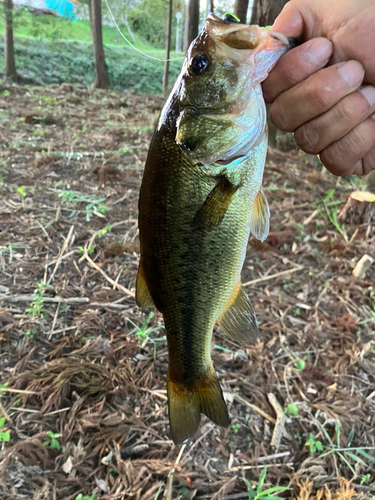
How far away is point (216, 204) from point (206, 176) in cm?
10

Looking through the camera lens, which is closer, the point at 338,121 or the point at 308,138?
the point at 338,121

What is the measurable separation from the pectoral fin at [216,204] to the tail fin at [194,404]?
690 mm

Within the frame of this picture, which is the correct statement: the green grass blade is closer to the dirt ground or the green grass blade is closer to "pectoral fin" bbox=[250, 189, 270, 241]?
the dirt ground

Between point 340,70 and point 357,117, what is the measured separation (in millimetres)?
199

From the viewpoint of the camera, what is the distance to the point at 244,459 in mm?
2062

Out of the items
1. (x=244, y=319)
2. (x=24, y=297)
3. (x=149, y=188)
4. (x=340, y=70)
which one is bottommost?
(x=24, y=297)

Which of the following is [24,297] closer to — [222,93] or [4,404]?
[4,404]

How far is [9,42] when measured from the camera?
1091cm

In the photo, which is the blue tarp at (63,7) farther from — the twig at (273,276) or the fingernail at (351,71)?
the fingernail at (351,71)

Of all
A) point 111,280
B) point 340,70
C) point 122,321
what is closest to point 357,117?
point 340,70

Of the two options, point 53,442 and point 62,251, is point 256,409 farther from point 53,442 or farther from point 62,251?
point 62,251

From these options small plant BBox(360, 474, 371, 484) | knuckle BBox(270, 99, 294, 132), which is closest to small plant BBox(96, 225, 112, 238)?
knuckle BBox(270, 99, 294, 132)

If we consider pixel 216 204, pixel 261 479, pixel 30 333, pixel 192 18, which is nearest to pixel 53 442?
pixel 30 333

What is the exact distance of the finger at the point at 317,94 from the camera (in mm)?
1234
